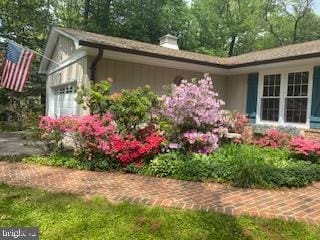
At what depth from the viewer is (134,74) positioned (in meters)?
9.91

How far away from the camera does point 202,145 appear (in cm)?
723

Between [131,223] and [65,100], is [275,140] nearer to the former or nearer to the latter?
[131,223]

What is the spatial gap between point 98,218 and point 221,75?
9514 mm

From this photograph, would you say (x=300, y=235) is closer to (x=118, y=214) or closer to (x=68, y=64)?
(x=118, y=214)

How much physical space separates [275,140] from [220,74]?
432cm

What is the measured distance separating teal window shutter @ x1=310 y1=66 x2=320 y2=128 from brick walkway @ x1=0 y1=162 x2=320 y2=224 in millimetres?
3640

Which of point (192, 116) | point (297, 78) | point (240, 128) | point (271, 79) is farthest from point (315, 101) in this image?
point (192, 116)

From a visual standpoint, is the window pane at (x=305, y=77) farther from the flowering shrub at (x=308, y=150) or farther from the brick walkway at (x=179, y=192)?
the brick walkway at (x=179, y=192)

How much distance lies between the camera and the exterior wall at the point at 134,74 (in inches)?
369

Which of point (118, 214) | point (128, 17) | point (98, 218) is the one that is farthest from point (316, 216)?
point (128, 17)

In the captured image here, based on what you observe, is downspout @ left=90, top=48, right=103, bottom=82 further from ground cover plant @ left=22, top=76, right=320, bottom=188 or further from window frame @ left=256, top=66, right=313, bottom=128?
window frame @ left=256, top=66, right=313, bottom=128

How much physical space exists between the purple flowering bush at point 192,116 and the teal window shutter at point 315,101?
353cm

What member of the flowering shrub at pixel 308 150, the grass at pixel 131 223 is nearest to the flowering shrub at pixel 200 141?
the flowering shrub at pixel 308 150

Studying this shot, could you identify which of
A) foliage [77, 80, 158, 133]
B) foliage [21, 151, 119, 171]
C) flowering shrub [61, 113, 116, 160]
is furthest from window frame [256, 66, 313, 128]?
foliage [21, 151, 119, 171]
